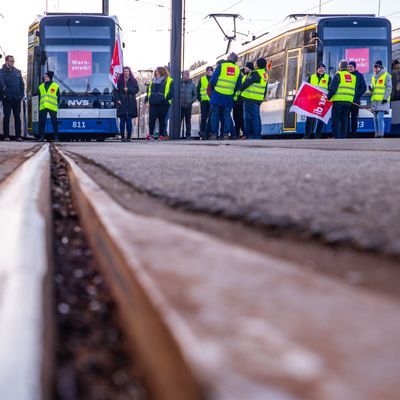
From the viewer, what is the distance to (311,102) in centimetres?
1441

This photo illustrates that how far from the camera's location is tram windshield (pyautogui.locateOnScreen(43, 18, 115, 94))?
1548 cm

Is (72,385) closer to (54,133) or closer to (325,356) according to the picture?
(325,356)

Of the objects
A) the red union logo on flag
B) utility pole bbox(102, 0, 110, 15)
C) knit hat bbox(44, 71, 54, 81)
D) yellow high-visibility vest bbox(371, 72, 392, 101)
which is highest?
utility pole bbox(102, 0, 110, 15)

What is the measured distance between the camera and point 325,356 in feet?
1.09

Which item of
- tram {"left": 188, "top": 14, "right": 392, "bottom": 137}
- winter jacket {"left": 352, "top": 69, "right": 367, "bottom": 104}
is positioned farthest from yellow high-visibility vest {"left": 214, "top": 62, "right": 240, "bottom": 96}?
winter jacket {"left": 352, "top": 69, "right": 367, "bottom": 104}

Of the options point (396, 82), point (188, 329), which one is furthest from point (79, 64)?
point (188, 329)

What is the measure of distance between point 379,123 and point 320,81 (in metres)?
1.52

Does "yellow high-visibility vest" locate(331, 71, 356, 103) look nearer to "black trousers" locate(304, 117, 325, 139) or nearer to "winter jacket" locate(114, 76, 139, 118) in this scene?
"black trousers" locate(304, 117, 325, 139)

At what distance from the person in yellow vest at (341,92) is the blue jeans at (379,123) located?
29.7 inches

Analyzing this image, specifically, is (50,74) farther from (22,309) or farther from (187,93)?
(22,309)

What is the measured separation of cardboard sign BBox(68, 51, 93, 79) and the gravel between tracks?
15270 mm

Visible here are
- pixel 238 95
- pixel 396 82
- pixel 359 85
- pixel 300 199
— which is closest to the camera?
pixel 300 199

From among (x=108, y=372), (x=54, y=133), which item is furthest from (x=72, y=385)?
(x=54, y=133)

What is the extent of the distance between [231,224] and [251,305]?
0.60m
